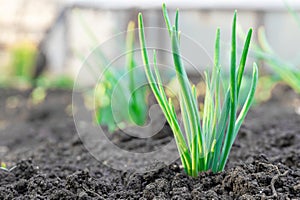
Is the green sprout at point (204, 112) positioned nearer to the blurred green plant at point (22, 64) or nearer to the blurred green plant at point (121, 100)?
the blurred green plant at point (121, 100)

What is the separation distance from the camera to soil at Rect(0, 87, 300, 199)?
1.38 meters

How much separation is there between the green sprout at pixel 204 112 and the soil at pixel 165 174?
0.06m

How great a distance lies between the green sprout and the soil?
59 millimetres

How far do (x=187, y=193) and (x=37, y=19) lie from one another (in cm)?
838

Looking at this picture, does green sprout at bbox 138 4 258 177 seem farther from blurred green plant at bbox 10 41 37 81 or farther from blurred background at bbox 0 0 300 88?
blurred green plant at bbox 10 41 37 81

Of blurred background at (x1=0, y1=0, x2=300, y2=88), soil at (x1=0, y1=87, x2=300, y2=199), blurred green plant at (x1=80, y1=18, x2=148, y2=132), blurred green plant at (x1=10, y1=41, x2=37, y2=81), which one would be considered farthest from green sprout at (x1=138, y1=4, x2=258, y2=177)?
blurred green plant at (x1=10, y1=41, x2=37, y2=81)

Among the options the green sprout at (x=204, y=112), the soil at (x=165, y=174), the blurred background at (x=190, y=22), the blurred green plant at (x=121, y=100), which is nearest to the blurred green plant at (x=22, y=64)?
the blurred background at (x=190, y=22)

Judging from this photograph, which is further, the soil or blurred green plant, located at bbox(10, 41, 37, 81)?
blurred green plant, located at bbox(10, 41, 37, 81)

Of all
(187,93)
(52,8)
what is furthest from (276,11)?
(52,8)

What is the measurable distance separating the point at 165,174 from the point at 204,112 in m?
0.23

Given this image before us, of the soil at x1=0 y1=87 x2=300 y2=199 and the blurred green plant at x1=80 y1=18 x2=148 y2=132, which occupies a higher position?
the blurred green plant at x1=80 y1=18 x2=148 y2=132

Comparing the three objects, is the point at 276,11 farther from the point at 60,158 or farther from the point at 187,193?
the point at 187,193

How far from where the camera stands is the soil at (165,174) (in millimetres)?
1384

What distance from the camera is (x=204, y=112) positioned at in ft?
4.85
